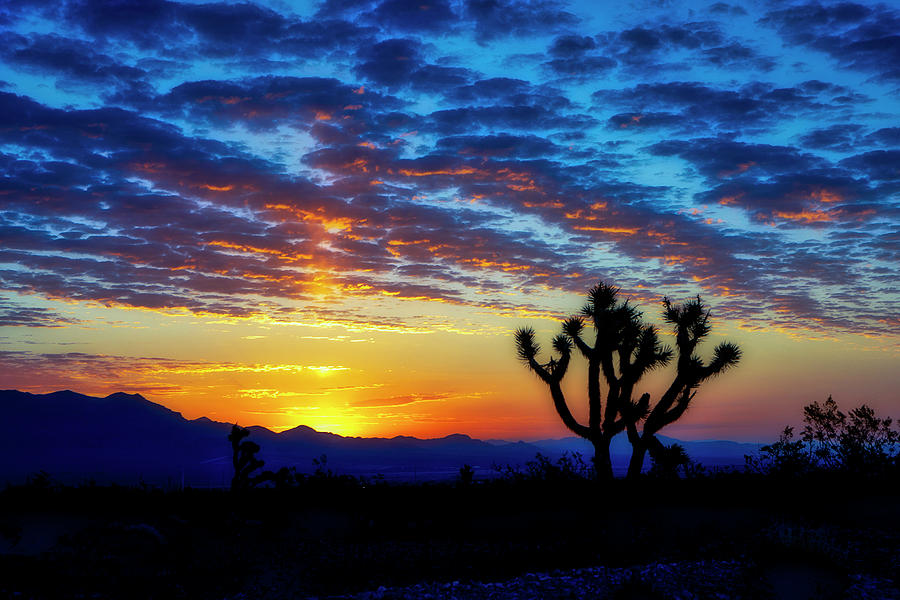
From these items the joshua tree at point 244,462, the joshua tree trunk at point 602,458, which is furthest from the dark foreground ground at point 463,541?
the joshua tree trunk at point 602,458

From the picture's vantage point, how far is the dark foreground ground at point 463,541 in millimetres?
14211

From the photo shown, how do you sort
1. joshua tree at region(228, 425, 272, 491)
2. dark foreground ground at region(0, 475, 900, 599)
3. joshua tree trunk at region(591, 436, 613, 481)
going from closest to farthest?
dark foreground ground at region(0, 475, 900, 599) < joshua tree at region(228, 425, 272, 491) < joshua tree trunk at region(591, 436, 613, 481)

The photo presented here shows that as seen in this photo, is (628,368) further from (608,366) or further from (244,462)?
(244,462)

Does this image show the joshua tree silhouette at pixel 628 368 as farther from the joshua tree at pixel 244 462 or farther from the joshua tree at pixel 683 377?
the joshua tree at pixel 244 462

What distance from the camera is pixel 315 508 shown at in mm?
19938

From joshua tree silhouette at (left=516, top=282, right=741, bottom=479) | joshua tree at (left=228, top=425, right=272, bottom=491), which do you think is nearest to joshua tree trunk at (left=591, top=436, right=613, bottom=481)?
joshua tree silhouette at (left=516, top=282, right=741, bottom=479)

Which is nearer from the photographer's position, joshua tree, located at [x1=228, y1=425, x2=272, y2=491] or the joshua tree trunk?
joshua tree, located at [x1=228, y1=425, x2=272, y2=491]

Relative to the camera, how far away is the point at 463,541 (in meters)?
17.7

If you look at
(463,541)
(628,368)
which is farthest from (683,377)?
A: (463,541)

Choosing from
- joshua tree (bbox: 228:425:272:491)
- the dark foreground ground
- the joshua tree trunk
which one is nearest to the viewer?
the dark foreground ground

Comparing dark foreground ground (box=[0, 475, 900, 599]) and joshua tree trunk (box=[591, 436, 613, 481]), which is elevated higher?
joshua tree trunk (box=[591, 436, 613, 481])

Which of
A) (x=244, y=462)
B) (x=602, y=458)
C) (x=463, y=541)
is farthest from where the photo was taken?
(x=602, y=458)

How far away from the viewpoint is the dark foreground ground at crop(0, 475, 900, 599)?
1421 cm

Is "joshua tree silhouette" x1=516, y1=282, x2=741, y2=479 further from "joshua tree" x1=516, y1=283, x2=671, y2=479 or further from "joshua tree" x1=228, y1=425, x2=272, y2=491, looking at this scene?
"joshua tree" x1=228, y1=425, x2=272, y2=491
